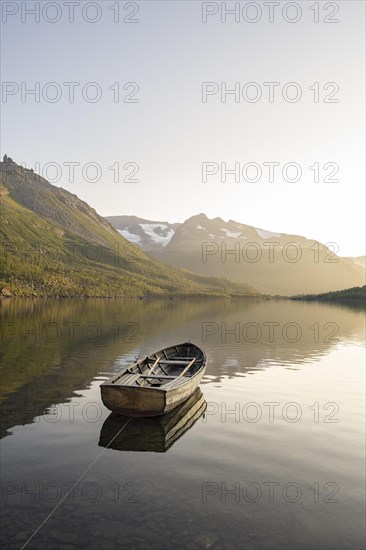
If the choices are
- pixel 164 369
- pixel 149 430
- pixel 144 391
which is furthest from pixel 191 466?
pixel 164 369

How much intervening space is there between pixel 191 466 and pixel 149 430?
4.46 meters

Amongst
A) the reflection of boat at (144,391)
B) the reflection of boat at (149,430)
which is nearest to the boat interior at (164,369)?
the reflection of boat at (144,391)

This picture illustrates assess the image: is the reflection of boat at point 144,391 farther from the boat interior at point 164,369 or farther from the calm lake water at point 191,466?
the calm lake water at point 191,466

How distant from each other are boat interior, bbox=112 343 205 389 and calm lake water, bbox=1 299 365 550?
6.50 feet

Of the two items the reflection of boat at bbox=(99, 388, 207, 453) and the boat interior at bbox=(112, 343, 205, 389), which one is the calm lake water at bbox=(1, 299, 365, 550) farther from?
the boat interior at bbox=(112, 343, 205, 389)

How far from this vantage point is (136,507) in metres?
13.4

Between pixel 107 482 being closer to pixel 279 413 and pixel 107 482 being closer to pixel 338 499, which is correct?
pixel 338 499

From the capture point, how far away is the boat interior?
25.1 meters

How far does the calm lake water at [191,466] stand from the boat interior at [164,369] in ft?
6.50

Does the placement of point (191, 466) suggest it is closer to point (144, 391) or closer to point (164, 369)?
point (144, 391)

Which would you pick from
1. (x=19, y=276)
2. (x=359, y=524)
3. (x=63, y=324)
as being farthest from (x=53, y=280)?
(x=359, y=524)

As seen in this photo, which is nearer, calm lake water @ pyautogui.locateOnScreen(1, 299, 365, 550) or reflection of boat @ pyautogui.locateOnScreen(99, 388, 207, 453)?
calm lake water @ pyautogui.locateOnScreen(1, 299, 365, 550)

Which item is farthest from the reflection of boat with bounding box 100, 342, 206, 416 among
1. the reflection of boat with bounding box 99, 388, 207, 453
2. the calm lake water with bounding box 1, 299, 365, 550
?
the calm lake water with bounding box 1, 299, 365, 550

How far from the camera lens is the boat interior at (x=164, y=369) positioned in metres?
25.1
